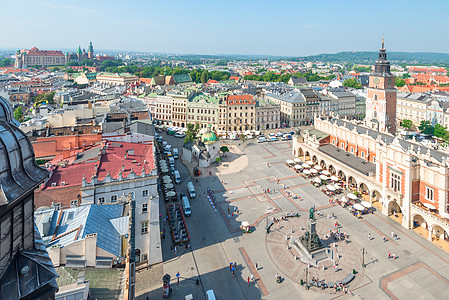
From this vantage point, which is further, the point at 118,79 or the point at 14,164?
the point at 118,79

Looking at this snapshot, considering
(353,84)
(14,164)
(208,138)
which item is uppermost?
(353,84)

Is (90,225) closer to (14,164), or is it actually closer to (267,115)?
(14,164)

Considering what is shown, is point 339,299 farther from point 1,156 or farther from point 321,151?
point 321,151

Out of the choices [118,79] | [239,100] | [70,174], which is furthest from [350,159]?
[118,79]

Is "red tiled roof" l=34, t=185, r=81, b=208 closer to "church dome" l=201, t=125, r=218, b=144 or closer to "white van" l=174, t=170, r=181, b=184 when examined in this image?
"white van" l=174, t=170, r=181, b=184

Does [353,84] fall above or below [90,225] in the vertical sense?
above
